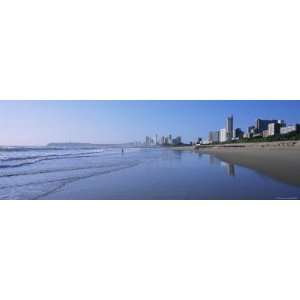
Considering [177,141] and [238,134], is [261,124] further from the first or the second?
Answer: [177,141]

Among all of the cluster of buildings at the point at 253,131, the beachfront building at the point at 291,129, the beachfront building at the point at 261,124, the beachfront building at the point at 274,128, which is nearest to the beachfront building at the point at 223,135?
the cluster of buildings at the point at 253,131

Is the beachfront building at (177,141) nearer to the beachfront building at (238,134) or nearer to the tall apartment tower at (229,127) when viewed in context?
the tall apartment tower at (229,127)

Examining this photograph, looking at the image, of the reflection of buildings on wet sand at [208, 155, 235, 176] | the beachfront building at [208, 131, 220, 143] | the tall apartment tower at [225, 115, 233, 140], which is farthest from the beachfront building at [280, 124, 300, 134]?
the reflection of buildings on wet sand at [208, 155, 235, 176]

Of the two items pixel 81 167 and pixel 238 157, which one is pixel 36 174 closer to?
pixel 81 167

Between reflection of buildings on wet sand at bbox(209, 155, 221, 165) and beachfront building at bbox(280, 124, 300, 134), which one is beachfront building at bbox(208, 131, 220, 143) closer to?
beachfront building at bbox(280, 124, 300, 134)

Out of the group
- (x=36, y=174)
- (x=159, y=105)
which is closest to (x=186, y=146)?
(x=159, y=105)
